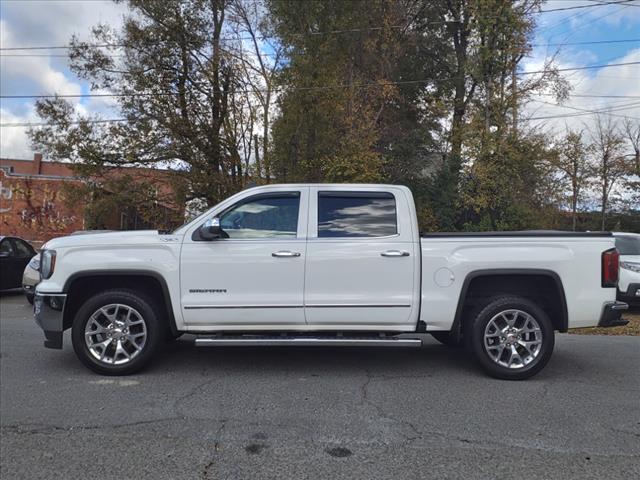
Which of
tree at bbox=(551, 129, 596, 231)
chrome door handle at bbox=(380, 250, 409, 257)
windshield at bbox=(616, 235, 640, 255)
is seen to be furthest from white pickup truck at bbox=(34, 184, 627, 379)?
tree at bbox=(551, 129, 596, 231)

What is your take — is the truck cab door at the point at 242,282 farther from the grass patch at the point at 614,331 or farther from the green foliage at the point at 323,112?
the green foliage at the point at 323,112

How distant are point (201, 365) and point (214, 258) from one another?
4.53 feet

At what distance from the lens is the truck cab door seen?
5.23m

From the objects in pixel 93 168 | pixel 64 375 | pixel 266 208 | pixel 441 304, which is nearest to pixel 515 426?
pixel 441 304

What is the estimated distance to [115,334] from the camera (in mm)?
5328

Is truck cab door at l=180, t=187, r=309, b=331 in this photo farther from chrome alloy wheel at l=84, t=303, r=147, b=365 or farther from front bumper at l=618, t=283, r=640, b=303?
front bumper at l=618, t=283, r=640, b=303

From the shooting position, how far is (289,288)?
524cm

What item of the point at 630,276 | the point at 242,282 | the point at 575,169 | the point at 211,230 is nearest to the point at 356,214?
the point at 242,282

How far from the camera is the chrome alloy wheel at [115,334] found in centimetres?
531

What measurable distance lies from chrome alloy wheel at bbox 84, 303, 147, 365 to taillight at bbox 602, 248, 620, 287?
475cm

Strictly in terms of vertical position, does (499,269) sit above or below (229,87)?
below

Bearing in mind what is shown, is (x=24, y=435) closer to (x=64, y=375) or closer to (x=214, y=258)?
(x=64, y=375)

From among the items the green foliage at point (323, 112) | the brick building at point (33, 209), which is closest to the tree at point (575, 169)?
the green foliage at point (323, 112)

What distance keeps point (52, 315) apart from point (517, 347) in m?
4.84
